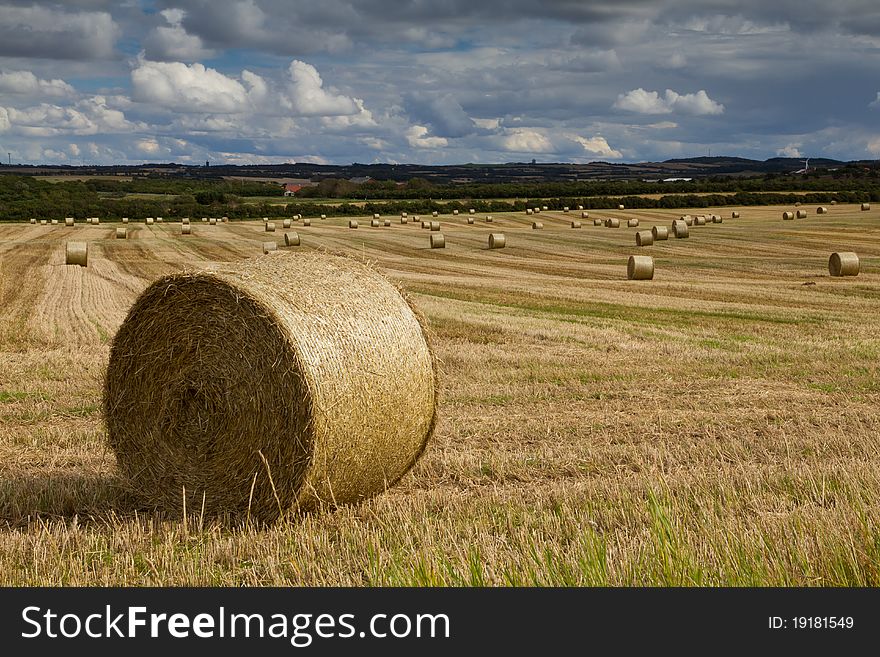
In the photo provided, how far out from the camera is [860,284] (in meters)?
24.6

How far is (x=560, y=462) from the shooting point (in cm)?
816

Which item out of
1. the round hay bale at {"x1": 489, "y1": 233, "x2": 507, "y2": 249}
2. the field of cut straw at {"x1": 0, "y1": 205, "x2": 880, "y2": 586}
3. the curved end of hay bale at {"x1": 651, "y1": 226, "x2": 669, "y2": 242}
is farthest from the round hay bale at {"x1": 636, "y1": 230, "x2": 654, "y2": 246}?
the field of cut straw at {"x1": 0, "y1": 205, "x2": 880, "y2": 586}

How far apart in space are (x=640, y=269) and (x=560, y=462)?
65.9 feet

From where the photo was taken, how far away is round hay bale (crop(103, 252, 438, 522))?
6.67 meters

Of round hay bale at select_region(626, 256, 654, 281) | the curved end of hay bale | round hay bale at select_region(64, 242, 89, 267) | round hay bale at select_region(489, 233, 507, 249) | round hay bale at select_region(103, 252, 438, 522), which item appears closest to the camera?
round hay bale at select_region(103, 252, 438, 522)

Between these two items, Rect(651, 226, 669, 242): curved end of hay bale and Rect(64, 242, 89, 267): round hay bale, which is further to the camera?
Rect(651, 226, 669, 242): curved end of hay bale

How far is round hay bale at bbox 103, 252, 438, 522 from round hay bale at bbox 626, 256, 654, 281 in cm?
2068

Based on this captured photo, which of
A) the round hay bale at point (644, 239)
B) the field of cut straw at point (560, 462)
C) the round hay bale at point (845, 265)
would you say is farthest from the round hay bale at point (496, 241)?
the field of cut straw at point (560, 462)

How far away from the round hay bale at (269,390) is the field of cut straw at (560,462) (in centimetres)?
28

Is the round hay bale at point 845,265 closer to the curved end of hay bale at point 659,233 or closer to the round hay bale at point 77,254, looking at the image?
the curved end of hay bale at point 659,233

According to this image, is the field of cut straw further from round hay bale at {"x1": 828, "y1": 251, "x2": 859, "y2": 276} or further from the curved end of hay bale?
the curved end of hay bale

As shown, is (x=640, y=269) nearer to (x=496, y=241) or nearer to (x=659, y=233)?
(x=496, y=241)

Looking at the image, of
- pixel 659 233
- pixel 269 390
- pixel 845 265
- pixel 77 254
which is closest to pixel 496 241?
pixel 659 233

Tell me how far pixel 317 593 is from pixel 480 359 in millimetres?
9095
